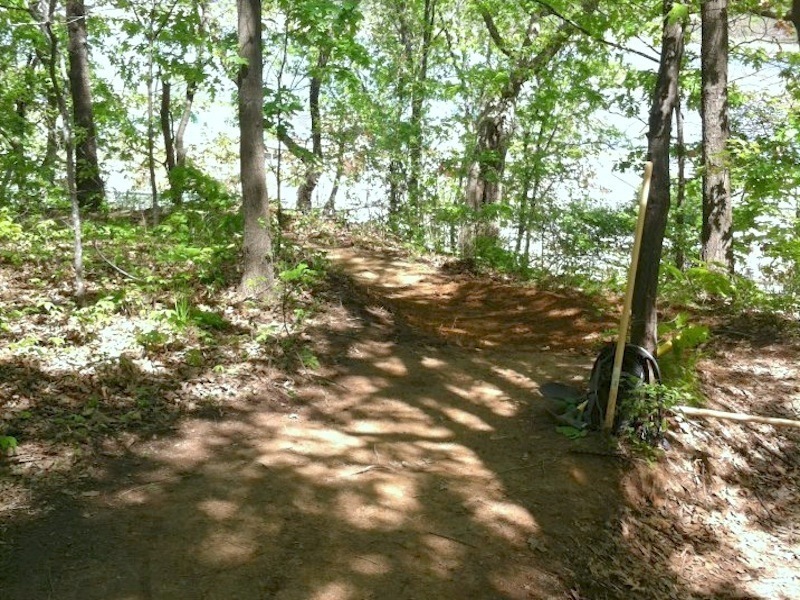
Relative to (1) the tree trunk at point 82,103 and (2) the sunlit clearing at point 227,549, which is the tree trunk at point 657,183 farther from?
(1) the tree trunk at point 82,103

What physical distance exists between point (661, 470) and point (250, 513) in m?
3.42

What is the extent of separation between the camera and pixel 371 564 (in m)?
3.61

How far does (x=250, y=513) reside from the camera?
3971mm

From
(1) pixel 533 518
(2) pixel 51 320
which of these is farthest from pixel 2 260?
(1) pixel 533 518

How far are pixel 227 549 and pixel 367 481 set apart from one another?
1.26 meters

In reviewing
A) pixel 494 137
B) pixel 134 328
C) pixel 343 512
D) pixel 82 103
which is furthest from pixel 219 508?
pixel 494 137

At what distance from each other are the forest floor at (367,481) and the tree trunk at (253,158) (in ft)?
2.58

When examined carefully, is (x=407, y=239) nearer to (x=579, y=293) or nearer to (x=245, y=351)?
(x=579, y=293)

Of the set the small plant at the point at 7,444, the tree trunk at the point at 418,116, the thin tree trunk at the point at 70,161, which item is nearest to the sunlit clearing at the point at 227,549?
the small plant at the point at 7,444

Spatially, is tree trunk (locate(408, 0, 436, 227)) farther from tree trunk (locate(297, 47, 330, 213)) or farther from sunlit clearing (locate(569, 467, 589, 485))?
sunlit clearing (locate(569, 467, 589, 485))

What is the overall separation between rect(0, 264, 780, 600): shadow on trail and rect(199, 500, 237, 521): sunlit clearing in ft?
0.04

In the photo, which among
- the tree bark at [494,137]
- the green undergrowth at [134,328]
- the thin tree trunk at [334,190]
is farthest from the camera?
the thin tree trunk at [334,190]

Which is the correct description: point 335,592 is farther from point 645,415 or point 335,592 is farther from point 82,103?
point 82,103

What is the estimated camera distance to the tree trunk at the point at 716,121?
9.21m
